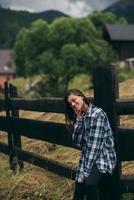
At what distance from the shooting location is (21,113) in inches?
493

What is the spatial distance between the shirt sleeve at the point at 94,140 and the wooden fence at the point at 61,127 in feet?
1.89

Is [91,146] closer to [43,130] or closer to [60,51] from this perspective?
[43,130]

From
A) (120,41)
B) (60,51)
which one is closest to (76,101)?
(60,51)

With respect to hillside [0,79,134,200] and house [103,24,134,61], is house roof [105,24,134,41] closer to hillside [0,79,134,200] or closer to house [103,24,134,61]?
house [103,24,134,61]

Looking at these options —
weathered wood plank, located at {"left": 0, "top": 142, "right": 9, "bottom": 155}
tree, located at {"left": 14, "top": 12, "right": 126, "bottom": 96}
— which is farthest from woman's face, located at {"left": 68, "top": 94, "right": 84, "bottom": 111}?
tree, located at {"left": 14, "top": 12, "right": 126, "bottom": 96}

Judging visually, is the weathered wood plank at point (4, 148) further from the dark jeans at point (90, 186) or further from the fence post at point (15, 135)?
the dark jeans at point (90, 186)

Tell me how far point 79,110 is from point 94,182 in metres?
0.60

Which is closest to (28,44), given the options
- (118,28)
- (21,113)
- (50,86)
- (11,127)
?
(50,86)

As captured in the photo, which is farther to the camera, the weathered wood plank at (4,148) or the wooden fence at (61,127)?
the weathered wood plank at (4,148)

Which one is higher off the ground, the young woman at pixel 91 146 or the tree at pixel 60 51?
the young woman at pixel 91 146

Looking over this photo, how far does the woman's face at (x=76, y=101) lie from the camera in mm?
4879

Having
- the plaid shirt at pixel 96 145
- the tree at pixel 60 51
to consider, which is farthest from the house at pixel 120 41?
the plaid shirt at pixel 96 145

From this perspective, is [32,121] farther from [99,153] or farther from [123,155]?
[99,153]

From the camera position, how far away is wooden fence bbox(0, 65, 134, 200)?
212 inches
